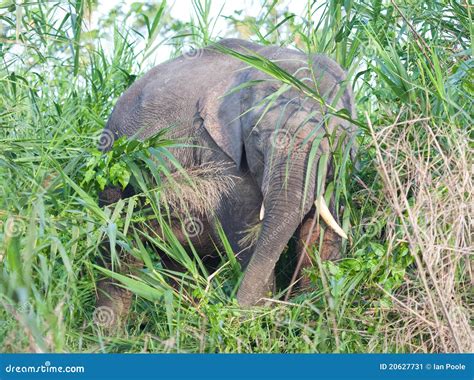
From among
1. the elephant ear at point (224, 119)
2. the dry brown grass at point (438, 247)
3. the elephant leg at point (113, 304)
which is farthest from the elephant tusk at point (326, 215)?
the elephant leg at point (113, 304)

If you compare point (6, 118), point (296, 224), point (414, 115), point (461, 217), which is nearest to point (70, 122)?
point (6, 118)

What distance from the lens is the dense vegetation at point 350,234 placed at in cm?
366

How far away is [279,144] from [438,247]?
1.09 metres

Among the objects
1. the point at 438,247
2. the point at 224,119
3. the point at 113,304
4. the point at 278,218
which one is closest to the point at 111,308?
the point at 113,304

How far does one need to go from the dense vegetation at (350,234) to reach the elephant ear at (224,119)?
0.41 metres

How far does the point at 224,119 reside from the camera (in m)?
4.86

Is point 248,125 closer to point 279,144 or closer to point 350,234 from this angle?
point 279,144

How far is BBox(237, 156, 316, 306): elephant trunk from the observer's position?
171 inches

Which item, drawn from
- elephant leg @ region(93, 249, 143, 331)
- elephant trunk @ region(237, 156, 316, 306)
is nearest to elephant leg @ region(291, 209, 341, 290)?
elephant trunk @ region(237, 156, 316, 306)

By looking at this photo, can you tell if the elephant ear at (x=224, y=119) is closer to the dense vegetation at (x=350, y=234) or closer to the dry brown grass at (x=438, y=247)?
the dense vegetation at (x=350, y=234)

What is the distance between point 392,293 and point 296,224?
1.84 feet

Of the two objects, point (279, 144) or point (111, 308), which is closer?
point (279, 144)

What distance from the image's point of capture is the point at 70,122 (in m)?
5.58

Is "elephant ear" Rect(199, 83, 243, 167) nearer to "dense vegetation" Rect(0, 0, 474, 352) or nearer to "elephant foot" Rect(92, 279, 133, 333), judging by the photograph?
"dense vegetation" Rect(0, 0, 474, 352)
